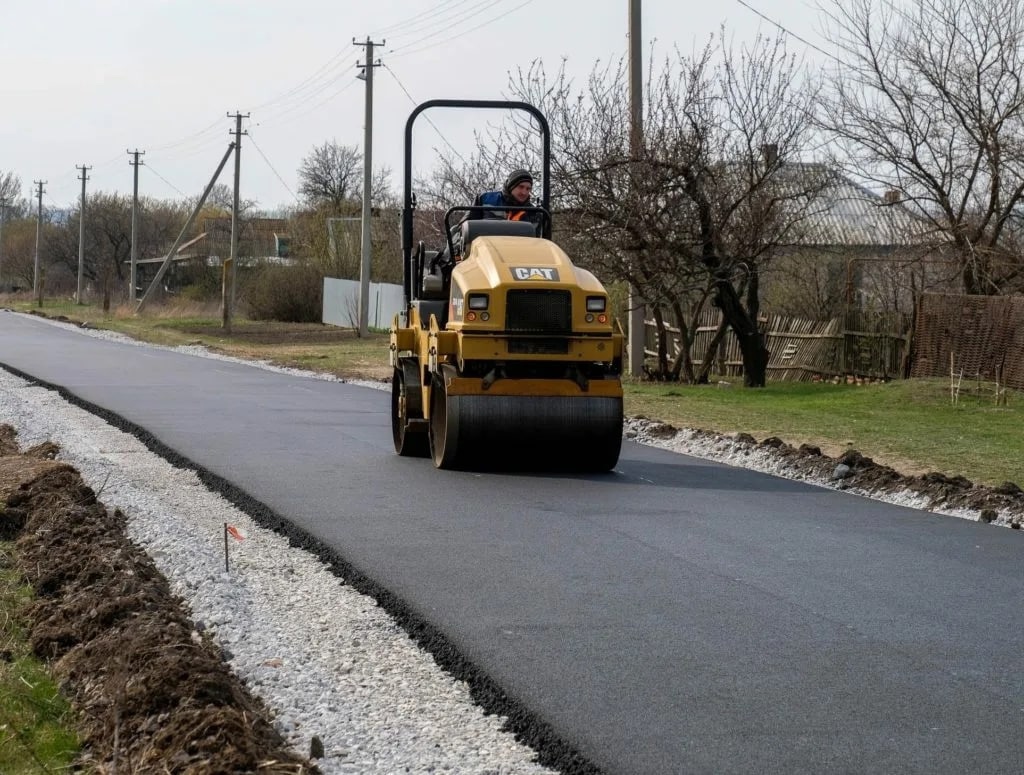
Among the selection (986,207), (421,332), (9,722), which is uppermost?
(986,207)

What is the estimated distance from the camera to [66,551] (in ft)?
27.0

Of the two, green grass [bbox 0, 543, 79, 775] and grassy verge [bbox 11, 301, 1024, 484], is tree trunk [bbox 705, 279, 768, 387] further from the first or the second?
green grass [bbox 0, 543, 79, 775]

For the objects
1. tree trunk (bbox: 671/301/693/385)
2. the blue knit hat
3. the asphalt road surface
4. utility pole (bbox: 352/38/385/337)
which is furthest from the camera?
utility pole (bbox: 352/38/385/337)

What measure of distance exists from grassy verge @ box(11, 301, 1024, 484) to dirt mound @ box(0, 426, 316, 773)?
776cm

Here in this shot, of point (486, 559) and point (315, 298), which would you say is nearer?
point (486, 559)

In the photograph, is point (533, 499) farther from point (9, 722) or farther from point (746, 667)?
point (9, 722)

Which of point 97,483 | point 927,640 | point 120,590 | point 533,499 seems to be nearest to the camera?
point 927,640

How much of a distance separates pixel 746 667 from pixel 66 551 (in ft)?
13.6

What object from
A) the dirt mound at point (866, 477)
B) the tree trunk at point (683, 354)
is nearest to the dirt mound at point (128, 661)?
the dirt mound at point (866, 477)

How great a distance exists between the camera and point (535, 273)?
1212 centimetres

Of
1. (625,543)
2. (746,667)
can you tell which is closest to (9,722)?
(746,667)

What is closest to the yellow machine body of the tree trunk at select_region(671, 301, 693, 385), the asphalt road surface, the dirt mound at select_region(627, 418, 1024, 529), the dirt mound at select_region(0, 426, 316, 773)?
the asphalt road surface

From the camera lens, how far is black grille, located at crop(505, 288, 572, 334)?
39.6 ft

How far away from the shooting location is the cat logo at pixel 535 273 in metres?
12.1
